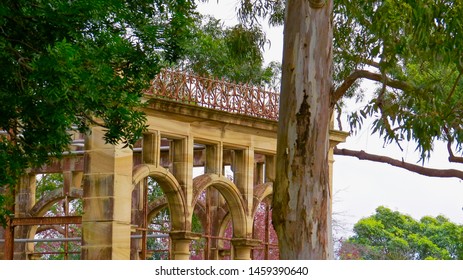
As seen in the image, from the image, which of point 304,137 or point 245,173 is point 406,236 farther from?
point 304,137

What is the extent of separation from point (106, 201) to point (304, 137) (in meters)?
7.02

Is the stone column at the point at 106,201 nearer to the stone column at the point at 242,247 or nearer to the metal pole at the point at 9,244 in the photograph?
the metal pole at the point at 9,244

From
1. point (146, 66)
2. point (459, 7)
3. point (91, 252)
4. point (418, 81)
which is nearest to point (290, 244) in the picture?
point (146, 66)

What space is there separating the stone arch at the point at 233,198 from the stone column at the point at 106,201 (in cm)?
273

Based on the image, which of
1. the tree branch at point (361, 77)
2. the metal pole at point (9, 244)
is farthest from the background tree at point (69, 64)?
the metal pole at point (9, 244)

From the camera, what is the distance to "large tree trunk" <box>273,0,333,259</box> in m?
18.2

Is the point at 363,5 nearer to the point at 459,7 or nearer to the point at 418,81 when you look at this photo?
the point at 459,7

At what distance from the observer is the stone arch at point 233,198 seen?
2707 cm

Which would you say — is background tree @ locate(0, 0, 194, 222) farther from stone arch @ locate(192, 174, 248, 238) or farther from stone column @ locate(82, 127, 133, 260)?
stone arch @ locate(192, 174, 248, 238)

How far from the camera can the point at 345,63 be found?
2555cm

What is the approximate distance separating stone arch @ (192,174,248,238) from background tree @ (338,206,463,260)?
3719 cm


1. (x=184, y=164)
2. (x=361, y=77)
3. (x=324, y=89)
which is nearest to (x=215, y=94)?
(x=184, y=164)

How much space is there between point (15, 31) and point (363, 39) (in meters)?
8.84

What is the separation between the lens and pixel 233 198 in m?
27.9
